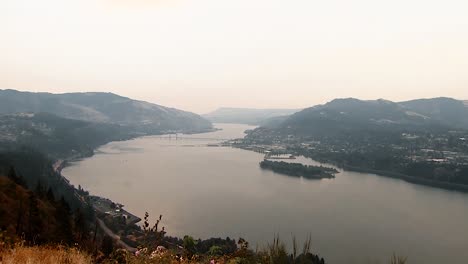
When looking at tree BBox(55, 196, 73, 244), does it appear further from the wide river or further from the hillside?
the hillside

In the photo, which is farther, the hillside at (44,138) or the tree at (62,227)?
the hillside at (44,138)

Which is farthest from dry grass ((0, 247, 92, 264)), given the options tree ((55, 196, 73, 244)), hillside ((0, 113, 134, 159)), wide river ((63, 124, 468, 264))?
hillside ((0, 113, 134, 159))

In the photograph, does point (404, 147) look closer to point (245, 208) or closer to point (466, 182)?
point (466, 182)

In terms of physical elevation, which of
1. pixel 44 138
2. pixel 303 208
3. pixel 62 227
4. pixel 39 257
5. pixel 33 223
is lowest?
pixel 303 208

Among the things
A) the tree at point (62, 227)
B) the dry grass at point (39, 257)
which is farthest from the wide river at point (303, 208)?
the dry grass at point (39, 257)

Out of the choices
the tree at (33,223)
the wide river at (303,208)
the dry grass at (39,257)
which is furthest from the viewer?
the wide river at (303,208)

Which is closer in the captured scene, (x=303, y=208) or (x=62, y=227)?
(x=62, y=227)

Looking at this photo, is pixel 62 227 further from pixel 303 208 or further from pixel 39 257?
pixel 303 208

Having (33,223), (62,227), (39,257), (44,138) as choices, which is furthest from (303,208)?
(44,138)

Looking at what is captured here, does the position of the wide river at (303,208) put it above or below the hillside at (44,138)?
below

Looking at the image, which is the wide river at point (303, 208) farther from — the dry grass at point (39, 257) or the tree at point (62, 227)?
the dry grass at point (39, 257)
